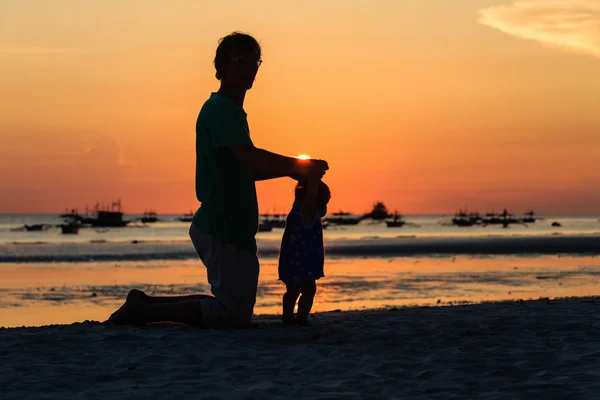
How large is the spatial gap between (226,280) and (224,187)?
30.3 inches

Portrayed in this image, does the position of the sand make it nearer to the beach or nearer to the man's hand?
the beach

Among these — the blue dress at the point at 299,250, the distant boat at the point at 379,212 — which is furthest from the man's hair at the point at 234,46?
the distant boat at the point at 379,212

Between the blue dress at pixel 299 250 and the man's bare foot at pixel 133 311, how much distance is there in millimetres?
1357

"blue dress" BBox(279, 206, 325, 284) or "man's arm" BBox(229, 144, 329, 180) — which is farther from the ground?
"man's arm" BBox(229, 144, 329, 180)

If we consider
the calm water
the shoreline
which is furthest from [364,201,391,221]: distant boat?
the shoreline

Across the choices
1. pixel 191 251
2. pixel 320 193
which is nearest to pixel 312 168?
pixel 320 193

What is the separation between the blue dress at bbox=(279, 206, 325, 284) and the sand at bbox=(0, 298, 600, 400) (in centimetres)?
51

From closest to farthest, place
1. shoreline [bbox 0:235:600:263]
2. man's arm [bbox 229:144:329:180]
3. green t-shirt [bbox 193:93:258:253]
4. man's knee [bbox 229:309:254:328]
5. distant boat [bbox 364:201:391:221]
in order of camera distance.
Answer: man's arm [bbox 229:144:329:180] → green t-shirt [bbox 193:93:258:253] → man's knee [bbox 229:309:254:328] → shoreline [bbox 0:235:600:263] → distant boat [bbox 364:201:391:221]

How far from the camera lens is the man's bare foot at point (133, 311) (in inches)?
280

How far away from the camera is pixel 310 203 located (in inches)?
301

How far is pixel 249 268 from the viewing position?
6789 mm

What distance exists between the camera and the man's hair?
6.82m

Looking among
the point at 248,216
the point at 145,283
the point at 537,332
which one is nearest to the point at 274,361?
the point at 248,216

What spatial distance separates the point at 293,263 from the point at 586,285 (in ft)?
46.0
